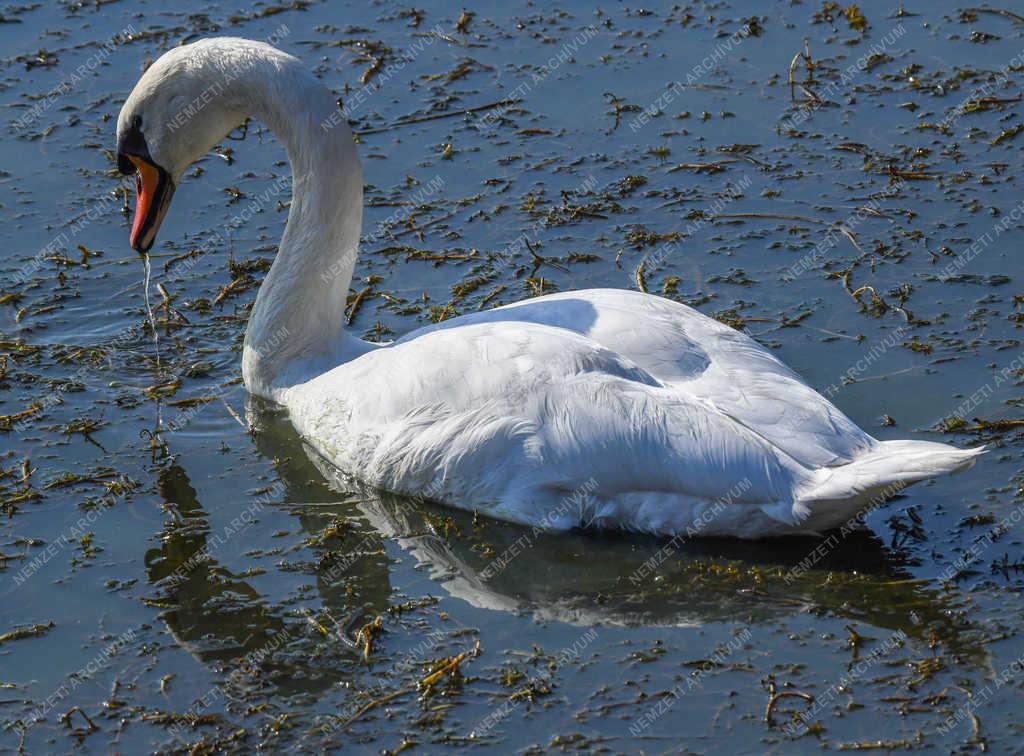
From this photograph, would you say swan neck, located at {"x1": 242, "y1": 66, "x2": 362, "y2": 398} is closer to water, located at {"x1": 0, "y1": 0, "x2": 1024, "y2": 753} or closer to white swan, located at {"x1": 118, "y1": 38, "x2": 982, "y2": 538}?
white swan, located at {"x1": 118, "y1": 38, "x2": 982, "y2": 538}

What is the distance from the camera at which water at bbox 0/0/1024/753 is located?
745 centimetres

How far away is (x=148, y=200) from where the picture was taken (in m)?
10.1

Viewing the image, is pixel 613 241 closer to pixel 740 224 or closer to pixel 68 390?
pixel 740 224

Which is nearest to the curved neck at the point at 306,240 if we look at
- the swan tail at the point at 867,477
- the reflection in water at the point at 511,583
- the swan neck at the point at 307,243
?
the swan neck at the point at 307,243

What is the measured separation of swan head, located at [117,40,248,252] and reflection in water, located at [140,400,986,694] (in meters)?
2.10

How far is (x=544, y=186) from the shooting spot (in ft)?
40.7

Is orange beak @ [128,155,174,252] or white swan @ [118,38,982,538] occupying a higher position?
orange beak @ [128,155,174,252]

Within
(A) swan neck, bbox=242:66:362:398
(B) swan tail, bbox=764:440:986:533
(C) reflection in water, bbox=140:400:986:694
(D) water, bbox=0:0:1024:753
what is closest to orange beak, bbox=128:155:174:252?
(A) swan neck, bbox=242:66:362:398

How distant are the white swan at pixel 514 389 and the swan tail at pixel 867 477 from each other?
11 millimetres

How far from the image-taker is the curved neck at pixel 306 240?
9.63 metres

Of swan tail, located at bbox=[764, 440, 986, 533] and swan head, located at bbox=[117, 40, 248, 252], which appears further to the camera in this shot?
swan head, located at bbox=[117, 40, 248, 252]

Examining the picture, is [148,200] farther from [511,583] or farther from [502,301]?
[511,583]

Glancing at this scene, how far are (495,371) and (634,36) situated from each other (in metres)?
6.66

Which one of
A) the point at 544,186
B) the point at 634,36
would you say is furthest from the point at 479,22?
the point at 544,186
